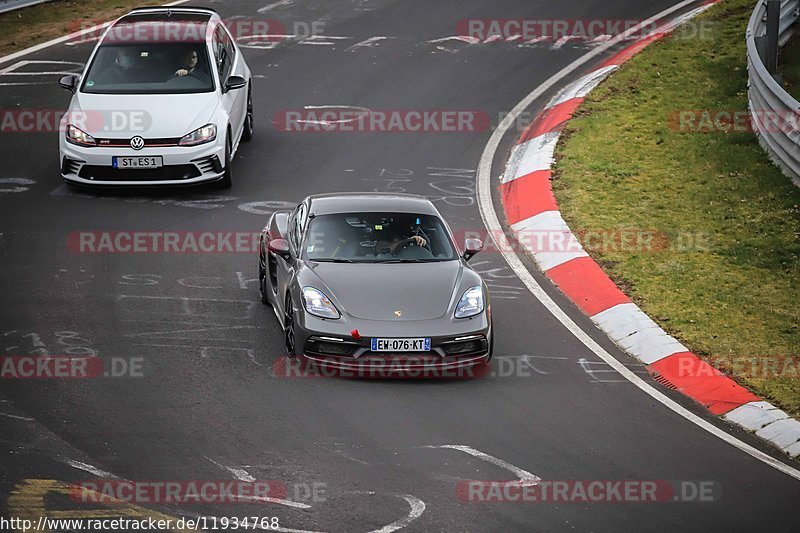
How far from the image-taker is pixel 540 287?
13594mm

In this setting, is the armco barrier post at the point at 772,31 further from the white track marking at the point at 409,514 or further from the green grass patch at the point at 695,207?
the white track marking at the point at 409,514

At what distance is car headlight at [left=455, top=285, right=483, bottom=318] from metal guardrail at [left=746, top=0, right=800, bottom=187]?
657 cm

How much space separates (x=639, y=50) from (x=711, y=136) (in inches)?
192

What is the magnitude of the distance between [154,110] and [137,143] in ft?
1.94

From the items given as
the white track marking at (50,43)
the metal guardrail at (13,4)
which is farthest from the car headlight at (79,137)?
the metal guardrail at (13,4)

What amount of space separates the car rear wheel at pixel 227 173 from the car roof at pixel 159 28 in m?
1.76

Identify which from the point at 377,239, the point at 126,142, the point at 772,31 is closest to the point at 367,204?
the point at 377,239

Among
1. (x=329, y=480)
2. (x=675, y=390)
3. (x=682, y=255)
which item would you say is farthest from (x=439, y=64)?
(x=329, y=480)

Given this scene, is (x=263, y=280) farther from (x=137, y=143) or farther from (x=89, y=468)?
(x=89, y=468)

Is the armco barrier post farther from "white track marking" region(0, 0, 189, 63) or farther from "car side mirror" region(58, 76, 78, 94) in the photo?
"white track marking" region(0, 0, 189, 63)

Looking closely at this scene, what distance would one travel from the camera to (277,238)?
12586mm

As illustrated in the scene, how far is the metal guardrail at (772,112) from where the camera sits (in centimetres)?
1612

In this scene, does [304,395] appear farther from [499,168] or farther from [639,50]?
[639,50]

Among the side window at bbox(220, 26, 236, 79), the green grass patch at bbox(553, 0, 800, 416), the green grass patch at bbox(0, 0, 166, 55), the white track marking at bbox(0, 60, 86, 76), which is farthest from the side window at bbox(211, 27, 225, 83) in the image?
the green grass patch at bbox(0, 0, 166, 55)
